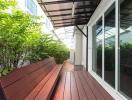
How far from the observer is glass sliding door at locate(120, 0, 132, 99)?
11.9 feet

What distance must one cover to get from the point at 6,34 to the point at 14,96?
98 cm

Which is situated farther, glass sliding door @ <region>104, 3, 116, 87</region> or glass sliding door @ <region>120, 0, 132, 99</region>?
glass sliding door @ <region>104, 3, 116, 87</region>

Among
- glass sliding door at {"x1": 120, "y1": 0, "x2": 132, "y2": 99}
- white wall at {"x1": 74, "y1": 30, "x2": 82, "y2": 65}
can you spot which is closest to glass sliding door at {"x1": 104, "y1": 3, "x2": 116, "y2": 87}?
glass sliding door at {"x1": 120, "y1": 0, "x2": 132, "y2": 99}

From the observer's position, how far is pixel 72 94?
474cm

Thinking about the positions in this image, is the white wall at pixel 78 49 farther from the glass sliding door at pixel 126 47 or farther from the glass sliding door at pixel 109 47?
the glass sliding door at pixel 126 47

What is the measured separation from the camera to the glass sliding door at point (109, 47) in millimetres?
4988

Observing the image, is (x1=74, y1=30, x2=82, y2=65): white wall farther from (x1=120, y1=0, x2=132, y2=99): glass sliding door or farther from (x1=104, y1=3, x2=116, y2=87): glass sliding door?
(x1=120, y1=0, x2=132, y2=99): glass sliding door

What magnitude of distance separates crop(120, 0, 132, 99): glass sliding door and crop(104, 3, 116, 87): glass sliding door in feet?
2.47

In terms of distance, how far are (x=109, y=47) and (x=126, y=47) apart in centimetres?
160

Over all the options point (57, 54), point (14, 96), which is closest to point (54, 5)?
point (14, 96)

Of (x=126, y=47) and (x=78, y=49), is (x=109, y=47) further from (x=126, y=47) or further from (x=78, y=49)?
(x=78, y=49)

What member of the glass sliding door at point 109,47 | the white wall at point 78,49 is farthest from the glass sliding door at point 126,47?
the white wall at point 78,49

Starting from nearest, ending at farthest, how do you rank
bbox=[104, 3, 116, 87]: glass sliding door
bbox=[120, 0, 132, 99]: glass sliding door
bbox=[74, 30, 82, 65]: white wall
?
bbox=[120, 0, 132, 99]: glass sliding door
bbox=[104, 3, 116, 87]: glass sliding door
bbox=[74, 30, 82, 65]: white wall

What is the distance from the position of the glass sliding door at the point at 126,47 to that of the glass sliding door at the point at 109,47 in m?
0.75
